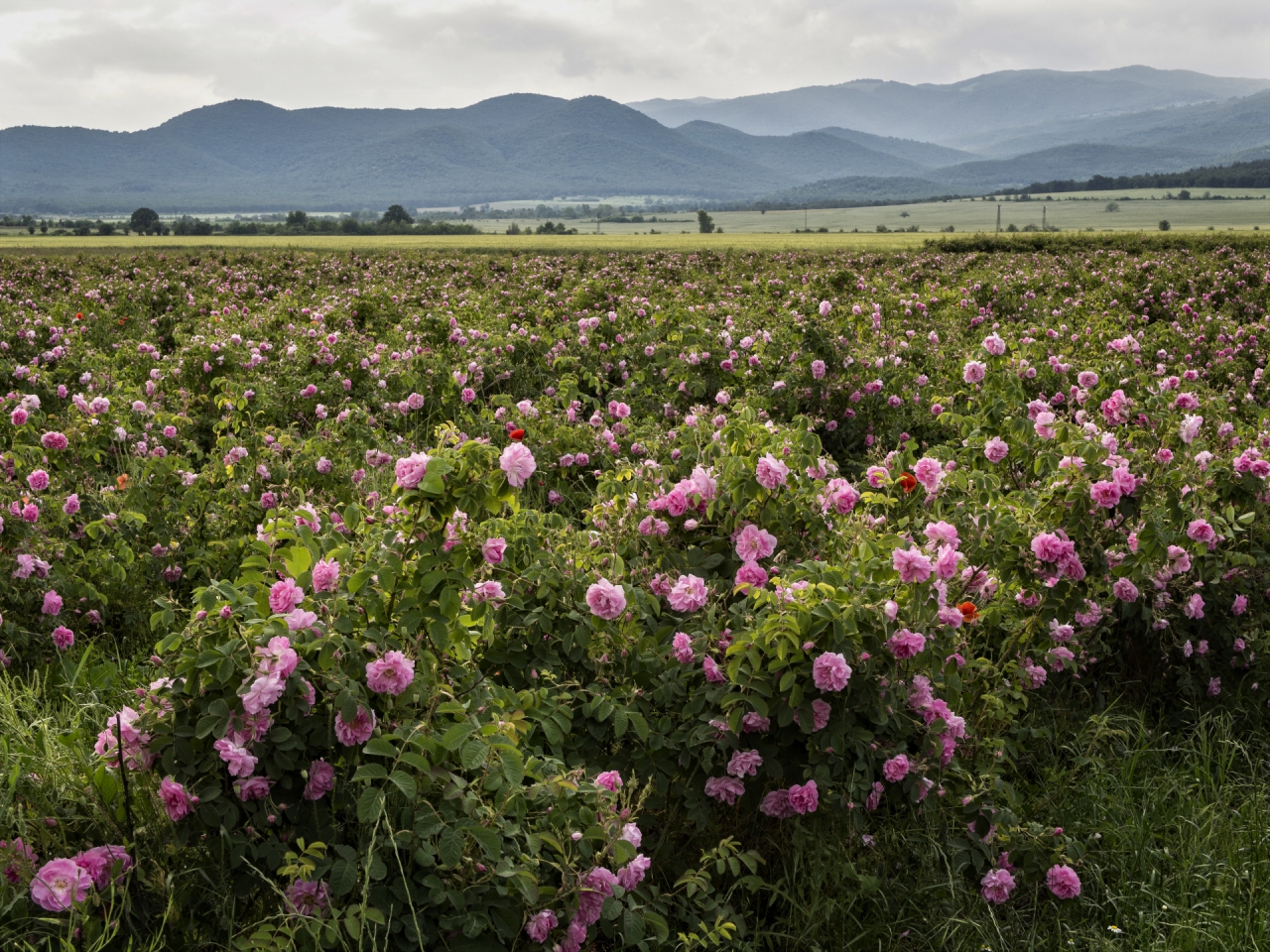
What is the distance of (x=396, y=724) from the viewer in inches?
98.5

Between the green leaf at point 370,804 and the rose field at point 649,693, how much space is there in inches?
0.9

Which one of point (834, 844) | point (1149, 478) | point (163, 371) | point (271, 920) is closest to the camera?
point (271, 920)

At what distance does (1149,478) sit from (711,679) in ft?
9.22

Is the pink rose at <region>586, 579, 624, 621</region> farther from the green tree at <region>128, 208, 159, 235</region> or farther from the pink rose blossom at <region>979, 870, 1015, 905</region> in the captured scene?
the green tree at <region>128, 208, 159, 235</region>

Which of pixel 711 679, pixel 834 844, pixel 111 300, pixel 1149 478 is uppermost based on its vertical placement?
pixel 111 300

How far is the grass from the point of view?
9.86 ft

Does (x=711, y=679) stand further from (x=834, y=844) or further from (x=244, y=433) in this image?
(x=244, y=433)

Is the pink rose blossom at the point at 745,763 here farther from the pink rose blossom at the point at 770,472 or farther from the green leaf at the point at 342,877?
the green leaf at the point at 342,877

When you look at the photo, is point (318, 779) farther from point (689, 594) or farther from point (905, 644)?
point (905, 644)

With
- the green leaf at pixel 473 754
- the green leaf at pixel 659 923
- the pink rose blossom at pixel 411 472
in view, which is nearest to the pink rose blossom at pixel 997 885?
the green leaf at pixel 659 923

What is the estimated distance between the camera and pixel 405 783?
2.24 meters

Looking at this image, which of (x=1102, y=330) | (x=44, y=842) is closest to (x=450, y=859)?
(x=44, y=842)

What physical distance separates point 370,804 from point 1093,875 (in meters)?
2.80

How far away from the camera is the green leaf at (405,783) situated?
7.29 feet
